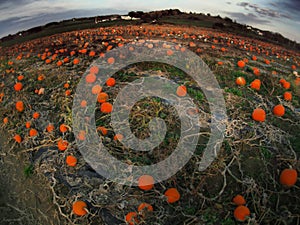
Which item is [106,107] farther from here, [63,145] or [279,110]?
[279,110]

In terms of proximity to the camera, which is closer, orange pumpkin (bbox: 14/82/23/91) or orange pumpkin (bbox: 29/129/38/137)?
orange pumpkin (bbox: 29/129/38/137)

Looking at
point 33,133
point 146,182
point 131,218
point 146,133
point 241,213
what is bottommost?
point 241,213

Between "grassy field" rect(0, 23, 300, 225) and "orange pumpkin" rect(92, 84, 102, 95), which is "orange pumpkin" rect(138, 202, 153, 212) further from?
"orange pumpkin" rect(92, 84, 102, 95)

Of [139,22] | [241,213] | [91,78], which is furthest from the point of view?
[139,22]

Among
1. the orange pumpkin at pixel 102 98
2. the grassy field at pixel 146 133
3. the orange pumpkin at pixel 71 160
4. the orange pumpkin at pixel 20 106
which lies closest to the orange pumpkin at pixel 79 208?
the grassy field at pixel 146 133

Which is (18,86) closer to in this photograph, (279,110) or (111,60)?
(111,60)

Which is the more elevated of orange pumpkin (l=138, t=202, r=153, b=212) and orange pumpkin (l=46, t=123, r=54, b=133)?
orange pumpkin (l=46, t=123, r=54, b=133)

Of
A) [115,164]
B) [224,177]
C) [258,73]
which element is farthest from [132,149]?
[258,73]

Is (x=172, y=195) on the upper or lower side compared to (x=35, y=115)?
lower

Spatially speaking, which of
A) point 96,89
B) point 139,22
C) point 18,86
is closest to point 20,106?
point 18,86

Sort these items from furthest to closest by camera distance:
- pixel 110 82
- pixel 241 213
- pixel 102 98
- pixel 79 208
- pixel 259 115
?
pixel 110 82, pixel 102 98, pixel 259 115, pixel 79 208, pixel 241 213

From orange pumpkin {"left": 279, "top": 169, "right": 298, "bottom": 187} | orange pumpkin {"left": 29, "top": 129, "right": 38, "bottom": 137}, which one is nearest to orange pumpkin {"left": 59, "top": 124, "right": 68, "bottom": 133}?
orange pumpkin {"left": 29, "top": 129, "right": 38, "bottom": 137}

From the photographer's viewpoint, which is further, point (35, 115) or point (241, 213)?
point (35, 115)

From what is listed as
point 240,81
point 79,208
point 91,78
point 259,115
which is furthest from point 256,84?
point 79,208
